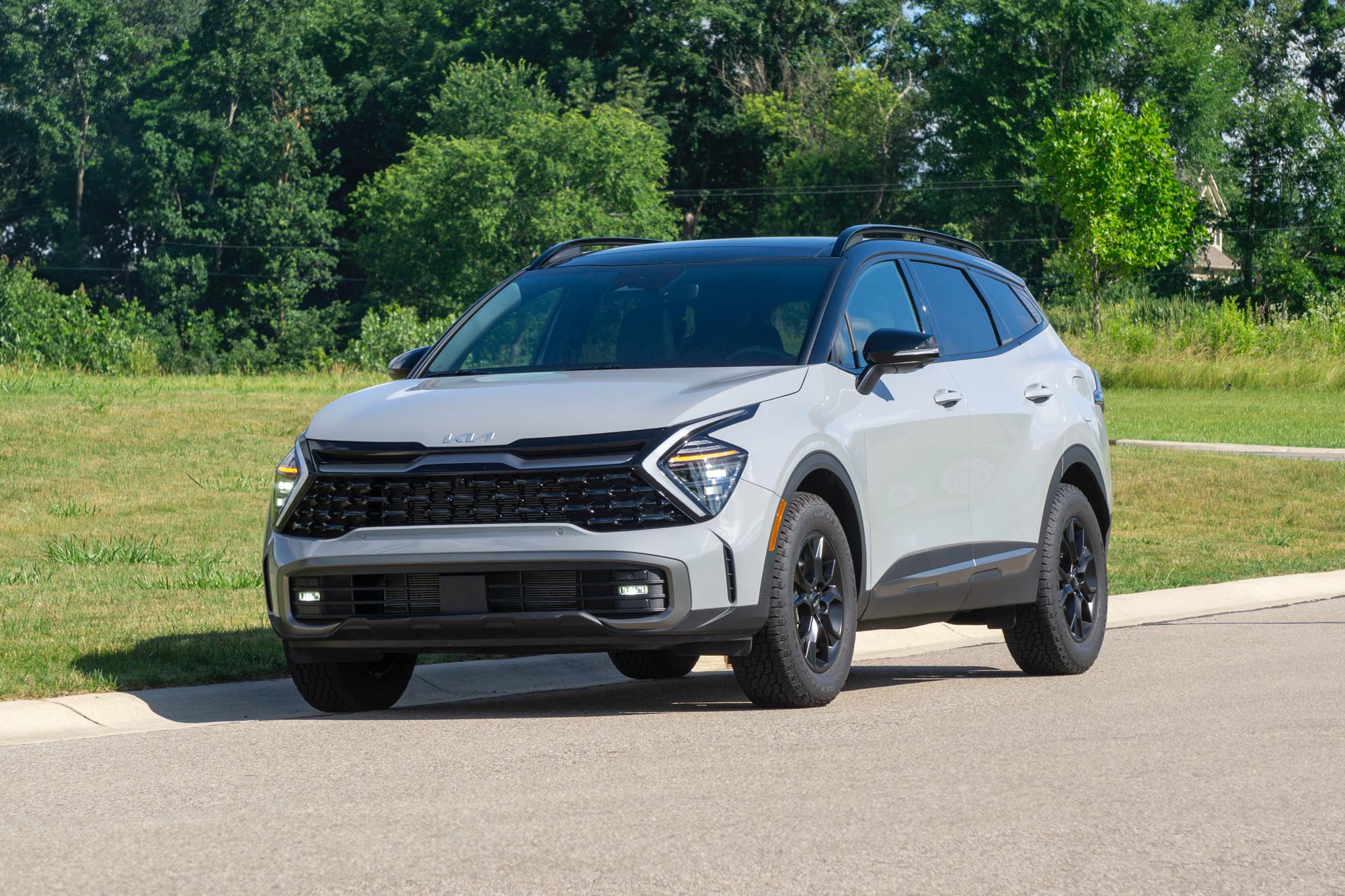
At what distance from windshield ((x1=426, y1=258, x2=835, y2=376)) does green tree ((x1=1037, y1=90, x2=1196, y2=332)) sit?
43804 millimetres

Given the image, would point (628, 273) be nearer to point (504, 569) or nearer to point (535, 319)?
point (535, 319)

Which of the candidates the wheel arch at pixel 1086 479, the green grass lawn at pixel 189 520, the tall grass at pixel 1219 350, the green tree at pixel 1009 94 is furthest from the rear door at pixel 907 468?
the green tree at pixel 1009 94

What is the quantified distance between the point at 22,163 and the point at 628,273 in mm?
84774

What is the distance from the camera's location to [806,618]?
285 inches

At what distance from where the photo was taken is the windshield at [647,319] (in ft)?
25.6

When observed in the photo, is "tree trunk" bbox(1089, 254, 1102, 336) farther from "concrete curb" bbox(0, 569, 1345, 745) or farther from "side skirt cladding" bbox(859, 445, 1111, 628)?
"side skirt cladding" bbox(859, 445, 1111, 628)

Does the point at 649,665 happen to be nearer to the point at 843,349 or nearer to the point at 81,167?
the point at 843,349

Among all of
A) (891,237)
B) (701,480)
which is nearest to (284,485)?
(701,480)

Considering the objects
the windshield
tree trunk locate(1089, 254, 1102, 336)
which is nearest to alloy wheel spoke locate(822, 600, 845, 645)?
the windshield

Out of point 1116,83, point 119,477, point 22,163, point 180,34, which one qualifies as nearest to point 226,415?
point 119,477

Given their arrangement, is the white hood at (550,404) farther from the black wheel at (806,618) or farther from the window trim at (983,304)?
the window trim at (983,304)

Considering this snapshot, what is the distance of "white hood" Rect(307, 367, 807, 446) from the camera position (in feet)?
22.2

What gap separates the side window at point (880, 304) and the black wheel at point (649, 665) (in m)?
1.93

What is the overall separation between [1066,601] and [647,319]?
2.71 metres
